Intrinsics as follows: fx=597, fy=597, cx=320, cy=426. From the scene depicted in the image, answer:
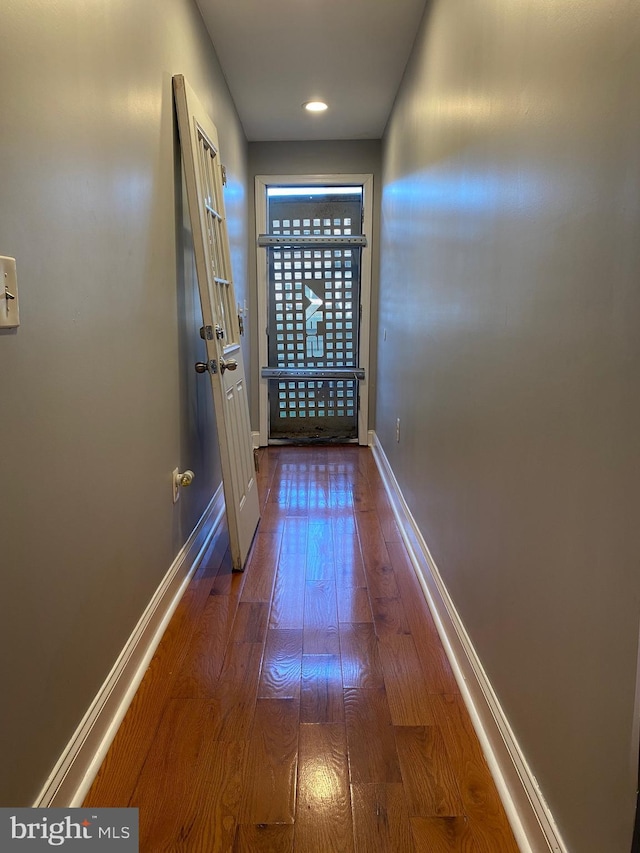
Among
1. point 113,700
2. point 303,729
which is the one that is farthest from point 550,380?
point 113,700

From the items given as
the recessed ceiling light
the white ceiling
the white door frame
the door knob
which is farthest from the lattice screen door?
the door knob

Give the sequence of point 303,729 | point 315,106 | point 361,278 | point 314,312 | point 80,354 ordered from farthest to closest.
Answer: point 314,312
point 361,278
point 315,106
point 303,729
point 80,354

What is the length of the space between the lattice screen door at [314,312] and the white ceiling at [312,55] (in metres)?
0.66

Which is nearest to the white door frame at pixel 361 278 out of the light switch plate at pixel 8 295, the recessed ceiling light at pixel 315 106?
the recessed ceiling light at pixel 315 106

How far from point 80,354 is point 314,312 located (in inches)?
146

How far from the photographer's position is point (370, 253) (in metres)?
4.84

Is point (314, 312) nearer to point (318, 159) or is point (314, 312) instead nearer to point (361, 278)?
point (361, 278)

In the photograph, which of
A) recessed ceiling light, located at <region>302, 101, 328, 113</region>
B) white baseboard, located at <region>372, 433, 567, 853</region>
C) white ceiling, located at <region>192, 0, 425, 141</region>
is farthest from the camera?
recessed ceiling light, located at <region>302, 101, 328, 113</region>

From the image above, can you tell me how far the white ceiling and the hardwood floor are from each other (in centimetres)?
251

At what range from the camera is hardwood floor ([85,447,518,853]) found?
1296mm

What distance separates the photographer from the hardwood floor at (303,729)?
1.30 m

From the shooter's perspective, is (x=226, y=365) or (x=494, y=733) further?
(x=226, y=365)

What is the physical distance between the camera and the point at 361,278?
16.1 feet

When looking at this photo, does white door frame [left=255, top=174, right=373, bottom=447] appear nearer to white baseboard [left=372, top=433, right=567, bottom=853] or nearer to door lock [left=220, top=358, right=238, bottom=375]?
door lock [left=220, top=358, right=238, bottom=375]
